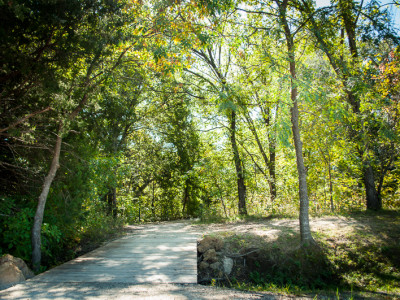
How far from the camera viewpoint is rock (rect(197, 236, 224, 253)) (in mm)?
6386

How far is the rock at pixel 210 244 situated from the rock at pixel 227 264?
413 mm

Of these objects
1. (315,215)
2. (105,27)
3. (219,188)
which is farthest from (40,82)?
(219,188)

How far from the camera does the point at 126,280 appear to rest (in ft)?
13.8

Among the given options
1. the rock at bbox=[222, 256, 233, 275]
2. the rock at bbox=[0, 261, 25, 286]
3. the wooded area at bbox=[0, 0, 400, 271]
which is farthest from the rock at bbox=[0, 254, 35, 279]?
the rock at bbox=[222, 256, 233, 275]

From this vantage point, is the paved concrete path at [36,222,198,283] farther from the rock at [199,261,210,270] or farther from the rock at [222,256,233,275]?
the rock at [222,256,233,275]

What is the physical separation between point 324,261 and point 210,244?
2652mm

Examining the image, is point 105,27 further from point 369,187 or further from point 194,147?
point 194,147

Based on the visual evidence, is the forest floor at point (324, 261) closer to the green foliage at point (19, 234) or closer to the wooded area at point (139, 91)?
the wooded area at point (139, 91)

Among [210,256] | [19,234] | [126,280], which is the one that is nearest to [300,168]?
[210,256]

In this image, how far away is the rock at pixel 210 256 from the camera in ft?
19.5

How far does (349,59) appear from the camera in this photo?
845cm

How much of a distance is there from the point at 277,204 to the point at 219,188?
158 inches

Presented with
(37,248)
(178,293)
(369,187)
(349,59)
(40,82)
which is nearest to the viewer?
(178,293)

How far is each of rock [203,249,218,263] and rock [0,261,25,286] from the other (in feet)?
11.4
